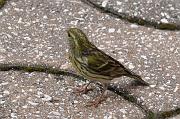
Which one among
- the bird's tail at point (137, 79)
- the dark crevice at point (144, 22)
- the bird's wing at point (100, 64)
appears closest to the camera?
the bird's wing at point (100, 64)

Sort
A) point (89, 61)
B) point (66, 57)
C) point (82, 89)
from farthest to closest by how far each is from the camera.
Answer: point (66, 57) < point (82, 89) < point (89, 61)

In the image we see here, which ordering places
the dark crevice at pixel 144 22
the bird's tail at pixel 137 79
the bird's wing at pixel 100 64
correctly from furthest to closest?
the dark crevice at pixel 144 22, the bird's tail at pixel 137 79, the bird's wing at pixel 100 64

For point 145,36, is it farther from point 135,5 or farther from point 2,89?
point 2,89

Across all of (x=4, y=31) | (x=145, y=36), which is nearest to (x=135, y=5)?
(x=145, y=36)

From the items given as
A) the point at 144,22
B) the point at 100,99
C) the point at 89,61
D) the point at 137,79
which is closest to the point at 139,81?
the point at 137,79

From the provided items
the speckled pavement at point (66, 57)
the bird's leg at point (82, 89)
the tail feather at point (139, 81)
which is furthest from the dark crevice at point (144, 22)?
the bird's leg at point (82, 89)

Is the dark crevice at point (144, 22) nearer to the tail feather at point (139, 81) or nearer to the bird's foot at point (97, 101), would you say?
the tail feather at point (139, 81)

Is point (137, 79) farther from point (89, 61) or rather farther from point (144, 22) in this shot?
point (144, 22)
